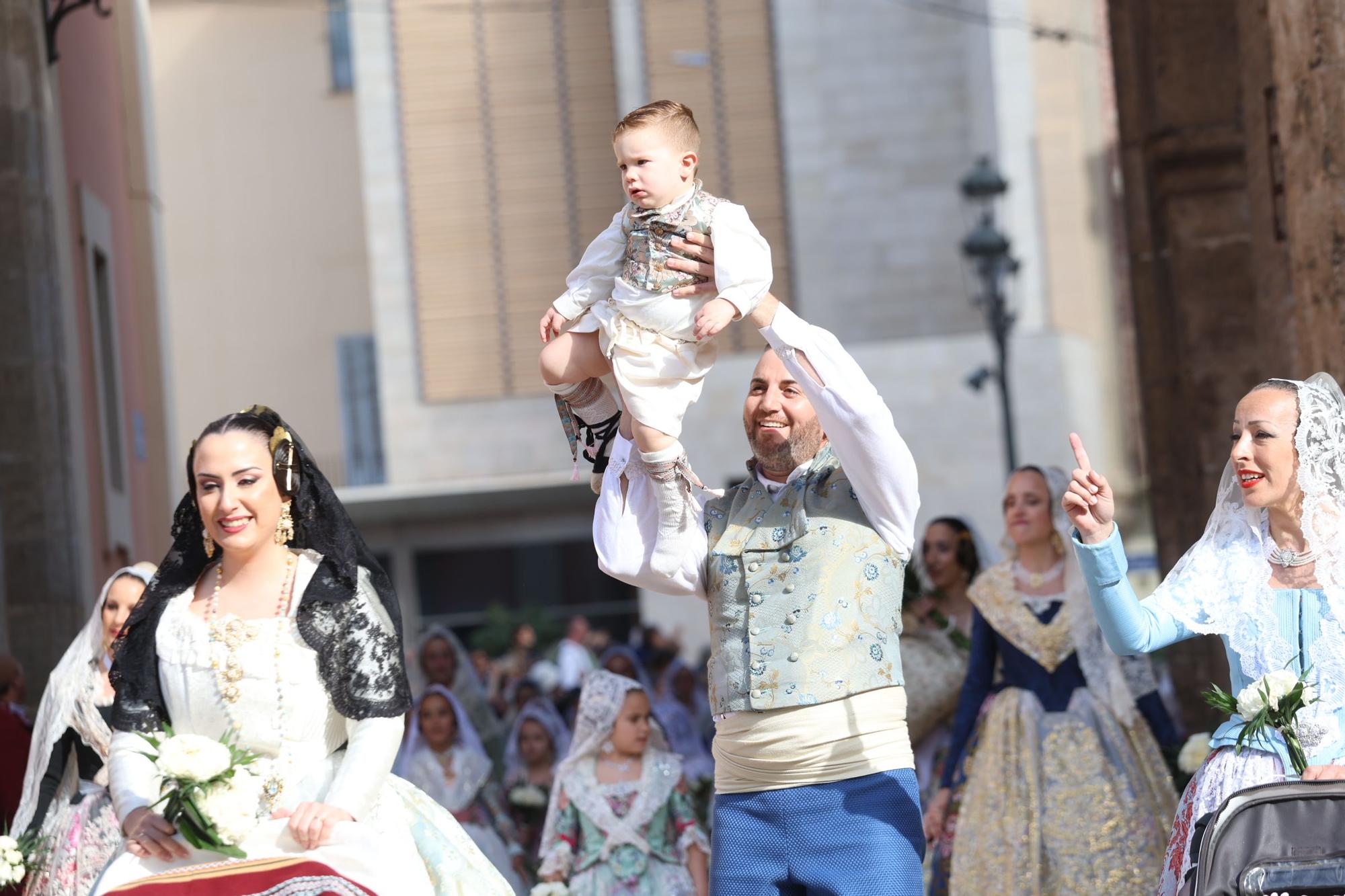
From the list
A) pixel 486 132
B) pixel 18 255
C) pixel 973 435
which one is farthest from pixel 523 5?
pixel 18 255

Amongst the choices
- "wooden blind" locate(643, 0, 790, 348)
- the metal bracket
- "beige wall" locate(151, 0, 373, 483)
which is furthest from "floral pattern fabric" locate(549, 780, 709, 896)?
"beige wall" locate(151, 0, 373, 483)

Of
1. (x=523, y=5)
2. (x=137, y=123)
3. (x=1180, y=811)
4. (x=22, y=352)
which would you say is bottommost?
(x=1180, y=811)

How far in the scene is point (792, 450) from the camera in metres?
5.19

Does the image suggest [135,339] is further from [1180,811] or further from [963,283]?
[963,283]

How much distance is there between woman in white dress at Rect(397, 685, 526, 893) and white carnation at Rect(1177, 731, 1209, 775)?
13.0 ft

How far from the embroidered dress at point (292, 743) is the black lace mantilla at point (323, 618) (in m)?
0.03

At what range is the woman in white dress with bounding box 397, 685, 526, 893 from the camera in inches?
403

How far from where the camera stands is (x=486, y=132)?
3136 cm

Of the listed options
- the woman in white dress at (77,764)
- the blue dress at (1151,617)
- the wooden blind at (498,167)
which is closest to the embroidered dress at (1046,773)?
the blue dress at (1151,617)

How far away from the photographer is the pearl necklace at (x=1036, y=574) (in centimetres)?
768

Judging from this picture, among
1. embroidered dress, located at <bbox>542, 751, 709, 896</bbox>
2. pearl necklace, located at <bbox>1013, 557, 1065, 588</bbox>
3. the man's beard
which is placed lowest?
embroidered dress, located at <bbox>542, 751, 709, 896</bbox>

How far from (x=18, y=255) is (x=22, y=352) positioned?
56 cm

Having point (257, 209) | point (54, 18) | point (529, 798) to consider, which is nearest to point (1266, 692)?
point (529, 798)

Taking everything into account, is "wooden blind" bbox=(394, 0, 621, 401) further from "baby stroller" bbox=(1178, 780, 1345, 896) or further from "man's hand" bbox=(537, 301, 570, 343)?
"baby stroller" bbox=(1178, 780, 1345, 896)
